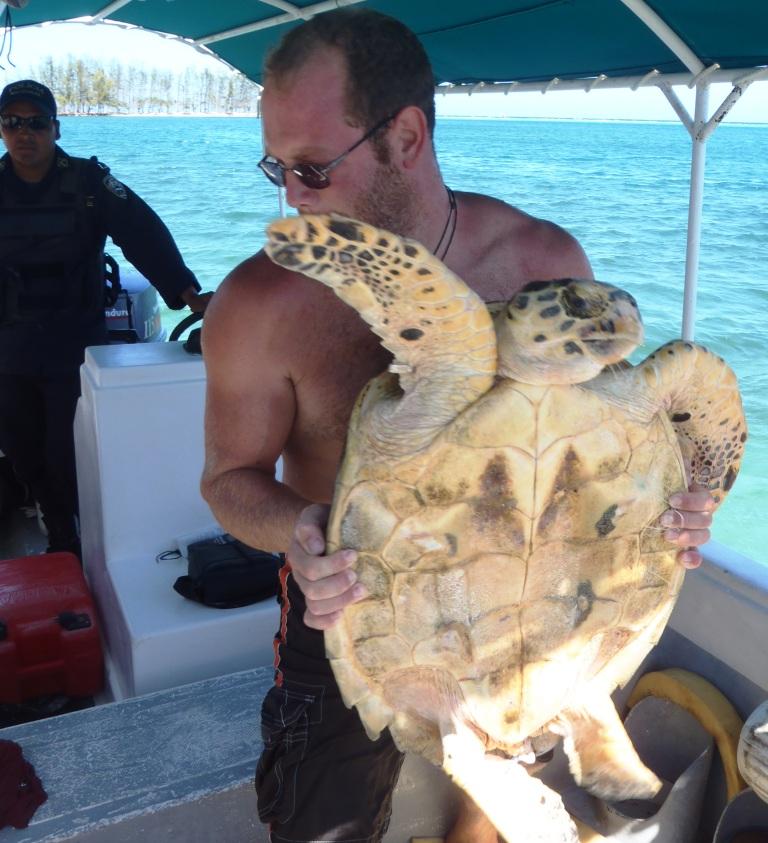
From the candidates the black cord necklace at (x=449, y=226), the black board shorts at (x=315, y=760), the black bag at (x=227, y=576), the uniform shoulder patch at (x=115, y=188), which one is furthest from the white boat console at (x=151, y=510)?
the black cord necklace at (x=449, y=226)

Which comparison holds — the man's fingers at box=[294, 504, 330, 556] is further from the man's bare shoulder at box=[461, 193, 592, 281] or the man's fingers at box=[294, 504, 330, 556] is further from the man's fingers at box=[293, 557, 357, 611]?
the man's bare shoulder at box=[461, 193, 592, 281]

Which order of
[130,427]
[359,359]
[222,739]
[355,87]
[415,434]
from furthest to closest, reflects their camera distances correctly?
[130,427]
[222,739]
[359,359]
[355,87]
[415,434]

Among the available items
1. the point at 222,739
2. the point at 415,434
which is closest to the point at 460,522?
the point at 415,434

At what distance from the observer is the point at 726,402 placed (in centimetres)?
126

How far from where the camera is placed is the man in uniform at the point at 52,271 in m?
2.81

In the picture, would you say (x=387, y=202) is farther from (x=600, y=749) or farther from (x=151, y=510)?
(x=151, y=510)

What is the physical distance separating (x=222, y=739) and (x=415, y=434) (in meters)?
0.91

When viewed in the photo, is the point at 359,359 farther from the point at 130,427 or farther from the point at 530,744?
the point at 130,427

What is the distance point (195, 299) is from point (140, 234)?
30 centimetres

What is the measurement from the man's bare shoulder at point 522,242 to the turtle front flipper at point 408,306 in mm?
382

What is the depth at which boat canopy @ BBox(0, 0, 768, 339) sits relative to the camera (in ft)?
6.99

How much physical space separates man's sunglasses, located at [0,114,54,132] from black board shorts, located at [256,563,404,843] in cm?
215

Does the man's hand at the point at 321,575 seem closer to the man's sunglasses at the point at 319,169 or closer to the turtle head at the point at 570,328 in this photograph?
the turtle head at the point at 570,328

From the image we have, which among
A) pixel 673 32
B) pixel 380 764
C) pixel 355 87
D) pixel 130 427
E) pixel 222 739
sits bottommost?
pixel 222 739
